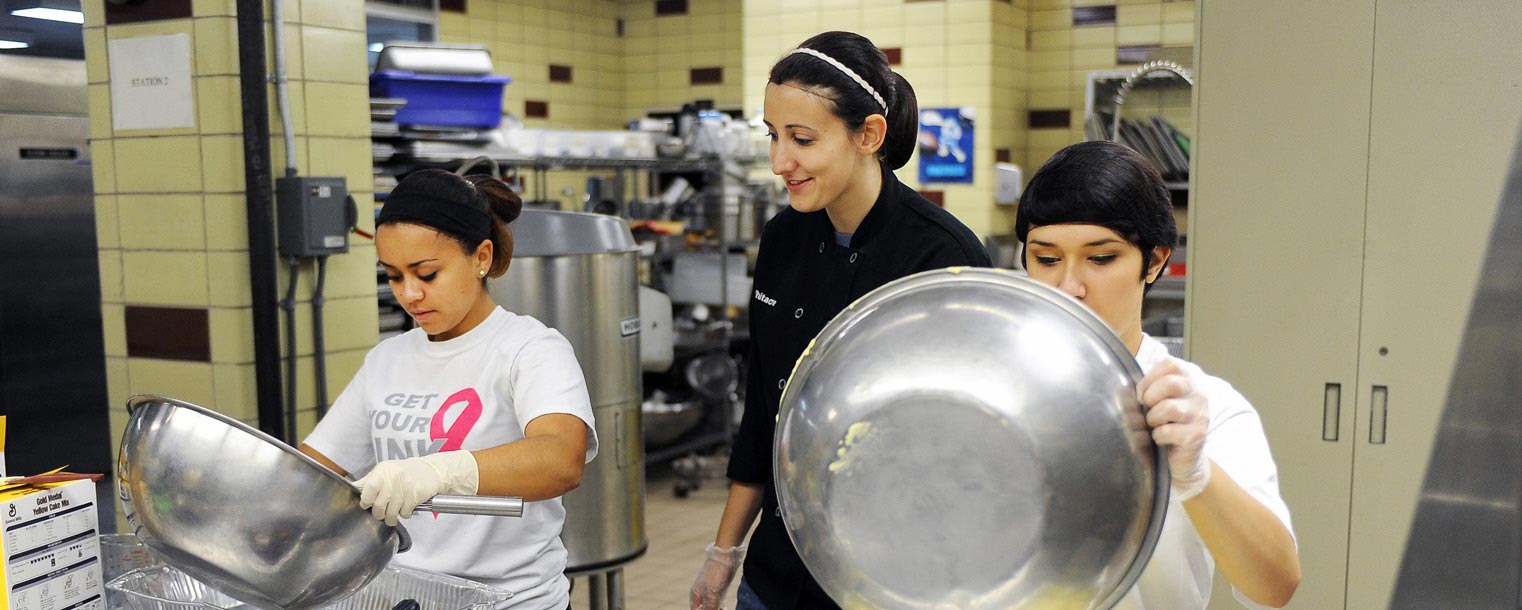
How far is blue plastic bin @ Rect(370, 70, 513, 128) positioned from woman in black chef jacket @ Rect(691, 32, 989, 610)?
244cm

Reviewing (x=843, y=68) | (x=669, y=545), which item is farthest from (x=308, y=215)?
(x=669, y=545)

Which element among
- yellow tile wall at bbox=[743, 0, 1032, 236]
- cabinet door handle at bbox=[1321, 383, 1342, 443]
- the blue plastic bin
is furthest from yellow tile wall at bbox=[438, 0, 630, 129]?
cabinet door handle at bbox=[1321, 383, 1342, 443]

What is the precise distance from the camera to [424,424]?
1.57 m

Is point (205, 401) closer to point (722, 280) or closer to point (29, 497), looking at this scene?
point (29, 497)

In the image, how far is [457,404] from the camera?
5.17 ft

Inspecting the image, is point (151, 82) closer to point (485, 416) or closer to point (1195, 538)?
point (485, 416)

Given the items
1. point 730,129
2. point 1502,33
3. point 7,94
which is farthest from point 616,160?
point 1502,33

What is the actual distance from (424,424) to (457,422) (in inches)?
Answer: 1.9

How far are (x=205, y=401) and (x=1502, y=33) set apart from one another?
2830mm

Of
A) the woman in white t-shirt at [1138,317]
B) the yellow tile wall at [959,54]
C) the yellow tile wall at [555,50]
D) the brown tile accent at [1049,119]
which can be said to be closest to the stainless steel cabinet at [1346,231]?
the woman in white t-shirt at [1138,317]

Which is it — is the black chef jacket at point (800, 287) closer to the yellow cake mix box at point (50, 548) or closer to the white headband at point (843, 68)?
the white headband at point (843, 68)

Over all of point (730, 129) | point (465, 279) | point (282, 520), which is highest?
point (730, 129)

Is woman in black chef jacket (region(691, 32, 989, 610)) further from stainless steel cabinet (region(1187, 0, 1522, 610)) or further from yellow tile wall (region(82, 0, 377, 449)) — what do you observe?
yellow tile wall (region(82, 0, 377, 449))

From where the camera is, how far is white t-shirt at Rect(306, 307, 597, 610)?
1.55 m
